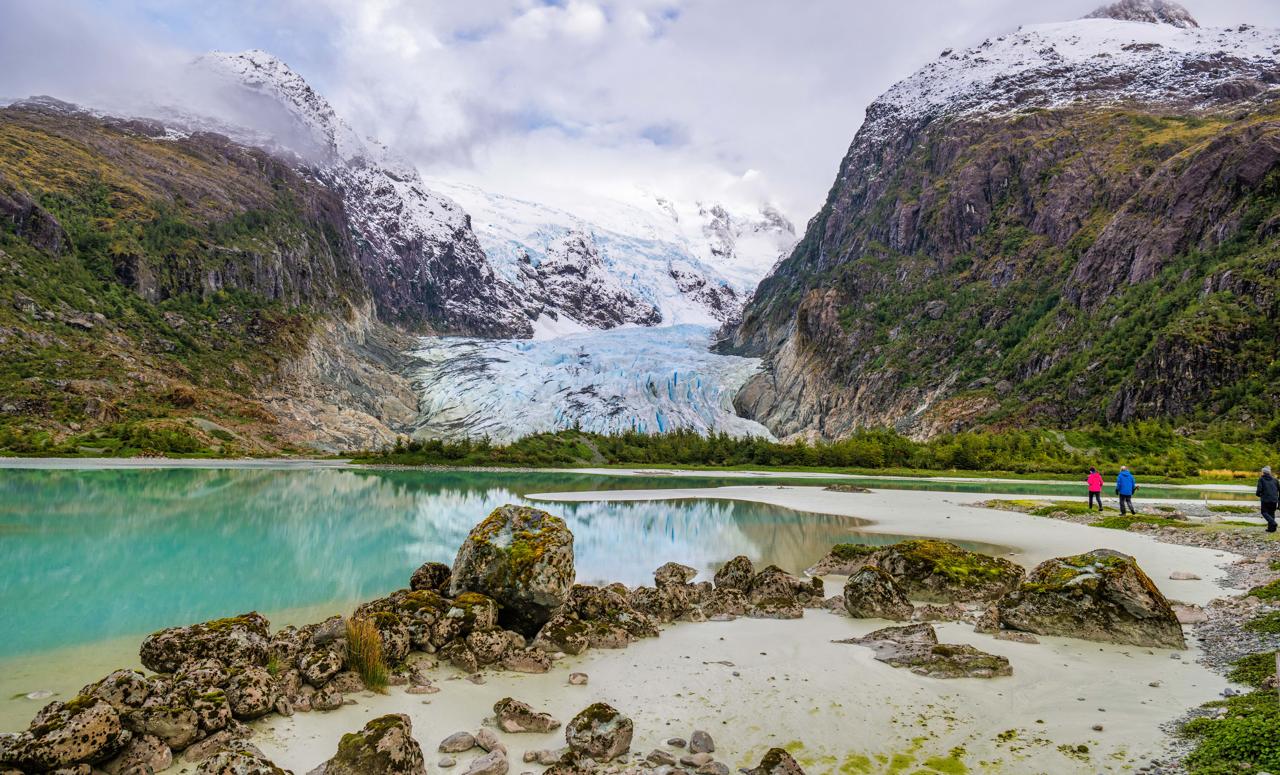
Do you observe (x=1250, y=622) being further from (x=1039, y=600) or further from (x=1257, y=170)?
(x=1257, y=170)

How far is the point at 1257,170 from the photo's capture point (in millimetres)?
84375

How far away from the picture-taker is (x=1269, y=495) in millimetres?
20641

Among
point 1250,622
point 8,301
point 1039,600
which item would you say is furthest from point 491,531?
point 8,301

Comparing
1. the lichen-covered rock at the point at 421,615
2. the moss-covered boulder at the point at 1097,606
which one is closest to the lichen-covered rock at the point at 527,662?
the lichen-covered rock at the point at 421,615

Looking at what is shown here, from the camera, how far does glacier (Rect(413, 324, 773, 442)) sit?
4299 inches

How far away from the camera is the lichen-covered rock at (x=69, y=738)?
20.4 ft

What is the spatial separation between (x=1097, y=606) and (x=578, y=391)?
340ft

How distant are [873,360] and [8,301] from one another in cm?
11482

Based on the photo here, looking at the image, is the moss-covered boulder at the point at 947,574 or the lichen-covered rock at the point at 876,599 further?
the moss-covered boulder at the point at 947,574

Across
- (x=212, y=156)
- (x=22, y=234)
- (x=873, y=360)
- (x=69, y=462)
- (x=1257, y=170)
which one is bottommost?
(x=69, y=462)

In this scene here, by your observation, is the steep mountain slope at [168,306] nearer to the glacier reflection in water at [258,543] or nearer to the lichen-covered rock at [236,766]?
the glacier reflection in water at [258,543]

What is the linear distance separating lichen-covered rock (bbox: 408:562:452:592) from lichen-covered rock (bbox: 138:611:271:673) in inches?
158

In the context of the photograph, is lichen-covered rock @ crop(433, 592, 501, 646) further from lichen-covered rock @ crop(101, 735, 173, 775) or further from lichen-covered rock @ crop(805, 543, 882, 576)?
lichen-covered rock @ crop(805, 543, 882, 576)

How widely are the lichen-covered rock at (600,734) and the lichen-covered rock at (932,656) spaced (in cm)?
420
